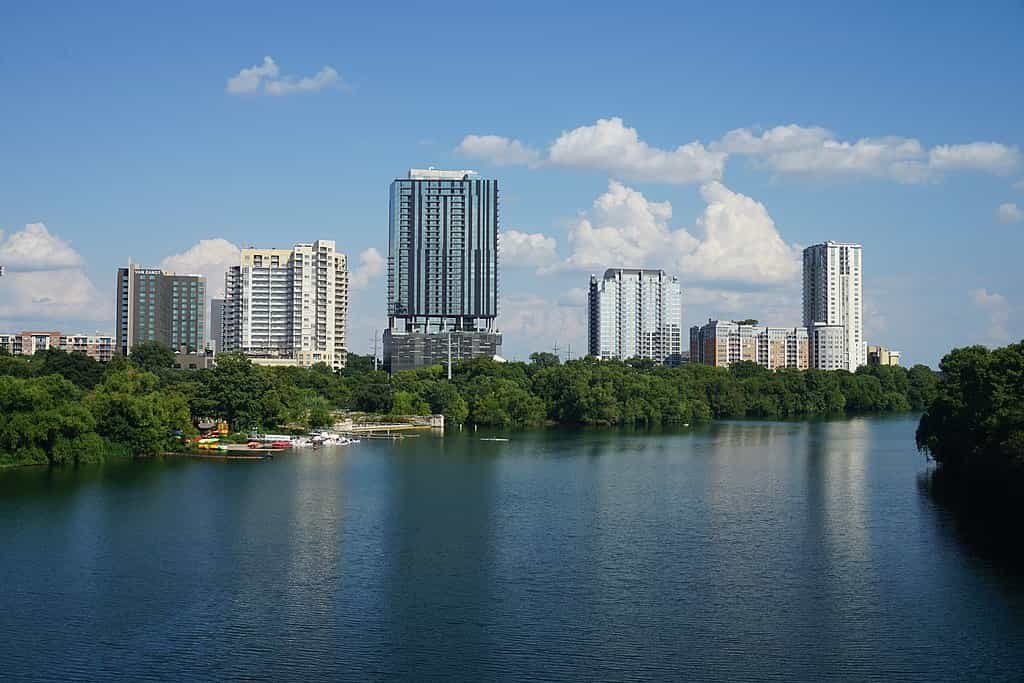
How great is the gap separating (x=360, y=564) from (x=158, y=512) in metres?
6.24

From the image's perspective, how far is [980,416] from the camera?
22109 millimetres

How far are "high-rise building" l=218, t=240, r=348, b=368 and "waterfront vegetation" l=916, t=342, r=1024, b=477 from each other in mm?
44183

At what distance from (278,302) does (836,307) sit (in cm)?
4800

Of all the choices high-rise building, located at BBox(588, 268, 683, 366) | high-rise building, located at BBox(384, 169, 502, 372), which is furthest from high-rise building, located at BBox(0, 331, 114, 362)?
high-rise building, located at BBox(588, 268, 683, 366)

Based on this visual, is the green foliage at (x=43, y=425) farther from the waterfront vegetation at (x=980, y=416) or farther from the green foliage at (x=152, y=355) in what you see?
the green foliage at (x=152, y=355)

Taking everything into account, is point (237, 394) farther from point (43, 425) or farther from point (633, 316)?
point (633, 316)

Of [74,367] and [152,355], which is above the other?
[152,355]

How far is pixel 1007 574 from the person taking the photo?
47.6ft

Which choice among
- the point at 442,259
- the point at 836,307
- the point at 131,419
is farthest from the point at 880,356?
the point at 131,419

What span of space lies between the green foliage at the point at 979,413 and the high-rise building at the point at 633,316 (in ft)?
202

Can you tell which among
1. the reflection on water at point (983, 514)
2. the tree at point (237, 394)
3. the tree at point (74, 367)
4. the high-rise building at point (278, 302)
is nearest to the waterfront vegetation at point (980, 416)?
the reflection on water at point (983, 514)

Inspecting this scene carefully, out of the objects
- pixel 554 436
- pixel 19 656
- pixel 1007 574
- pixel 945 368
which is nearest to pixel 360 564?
pixel 19 656

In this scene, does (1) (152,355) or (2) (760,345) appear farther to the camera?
(2) (760,345)

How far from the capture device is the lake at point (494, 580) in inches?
432
